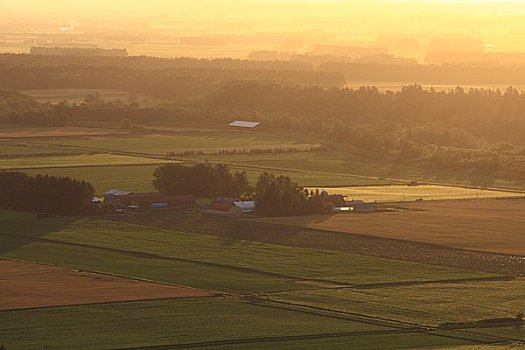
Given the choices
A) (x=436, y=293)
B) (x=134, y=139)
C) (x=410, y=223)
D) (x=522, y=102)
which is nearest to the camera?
(x=436, y=293)

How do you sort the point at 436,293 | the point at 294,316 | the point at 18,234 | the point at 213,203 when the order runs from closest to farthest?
the point at 294,316
the point at 436,293
the point at 18,234
the point at 213,203

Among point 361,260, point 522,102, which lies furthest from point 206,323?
point 522,102

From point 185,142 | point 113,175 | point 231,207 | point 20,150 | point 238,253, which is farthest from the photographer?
point 185,142

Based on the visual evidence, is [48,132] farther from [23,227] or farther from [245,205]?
[23,227]

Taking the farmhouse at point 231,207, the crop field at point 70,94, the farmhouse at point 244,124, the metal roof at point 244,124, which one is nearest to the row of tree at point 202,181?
the farmhouse at point 231,207

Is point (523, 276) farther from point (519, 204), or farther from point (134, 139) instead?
point (134, 139)

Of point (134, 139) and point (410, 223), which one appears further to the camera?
point (134, 139)

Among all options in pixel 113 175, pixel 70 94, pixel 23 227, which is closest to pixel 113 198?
pixel 23 227
